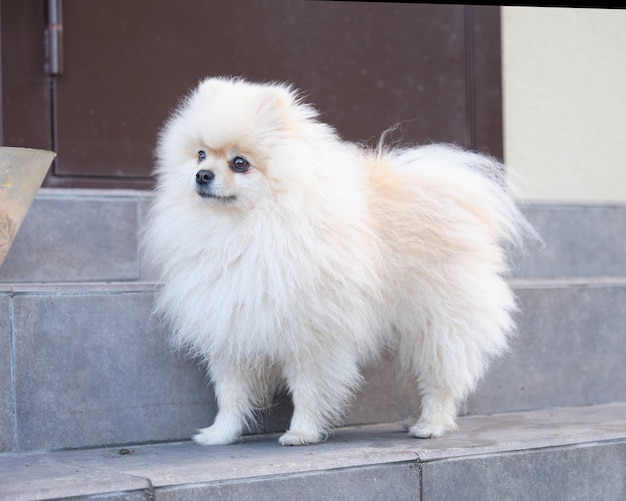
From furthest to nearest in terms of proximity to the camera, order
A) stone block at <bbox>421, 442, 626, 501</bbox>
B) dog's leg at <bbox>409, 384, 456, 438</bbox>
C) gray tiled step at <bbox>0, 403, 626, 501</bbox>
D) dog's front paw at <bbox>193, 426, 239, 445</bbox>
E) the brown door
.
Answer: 1. the brown door
2. dog's leg at <bbox>409, 384, 456, 438</bbox>
3. dog's front paw at <bbox>193, 426, 239, 445</bbox>
4. stone block at <bbox>421, 442, 626, 501</bbox>
5. gray tiled step at <bbox>0, 403, 626, 501</bbox>

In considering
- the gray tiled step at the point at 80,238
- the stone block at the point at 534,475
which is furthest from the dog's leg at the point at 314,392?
the gray tiled step at the point at 80,238

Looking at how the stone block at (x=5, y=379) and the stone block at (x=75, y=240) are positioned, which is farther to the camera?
the stone block at (x=75, y=240)

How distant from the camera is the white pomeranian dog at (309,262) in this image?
2852 mm

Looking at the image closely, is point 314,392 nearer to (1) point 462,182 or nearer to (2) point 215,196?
(2) point 215,196

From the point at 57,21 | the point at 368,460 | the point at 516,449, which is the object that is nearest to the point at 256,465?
the point at 368,460

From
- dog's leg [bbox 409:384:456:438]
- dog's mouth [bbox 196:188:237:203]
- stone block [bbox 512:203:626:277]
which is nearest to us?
dog's mouth [bbox 196:188:237:203]

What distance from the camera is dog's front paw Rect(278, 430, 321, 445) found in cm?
294

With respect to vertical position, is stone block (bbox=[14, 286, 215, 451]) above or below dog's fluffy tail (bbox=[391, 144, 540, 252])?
below

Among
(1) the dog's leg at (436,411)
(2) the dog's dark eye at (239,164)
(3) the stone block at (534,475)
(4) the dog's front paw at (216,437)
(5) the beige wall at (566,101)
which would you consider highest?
(5) the beige wall at (566,101)

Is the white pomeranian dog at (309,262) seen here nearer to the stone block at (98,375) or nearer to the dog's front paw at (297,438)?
the dog's front paw at (297,438)

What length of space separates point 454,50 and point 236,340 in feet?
8.60

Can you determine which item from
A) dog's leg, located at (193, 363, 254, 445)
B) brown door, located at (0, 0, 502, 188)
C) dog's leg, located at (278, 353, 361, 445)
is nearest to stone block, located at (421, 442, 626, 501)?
dog's leg, located at (278, 353, 361, 445)

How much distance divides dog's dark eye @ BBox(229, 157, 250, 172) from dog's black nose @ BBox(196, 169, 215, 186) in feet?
0.28

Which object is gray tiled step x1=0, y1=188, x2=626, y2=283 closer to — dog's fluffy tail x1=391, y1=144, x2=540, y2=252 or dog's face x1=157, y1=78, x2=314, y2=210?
dog's face x1=157, y1=78, x2=314, y2=210
